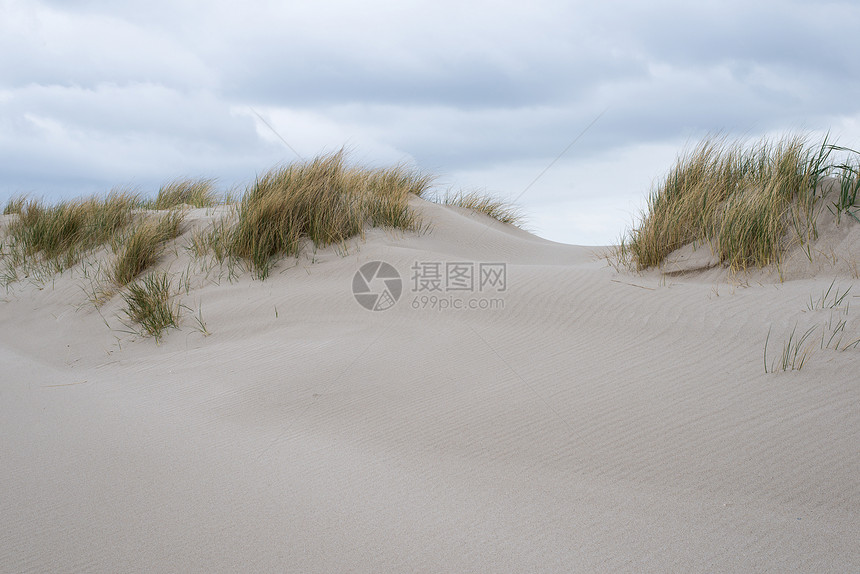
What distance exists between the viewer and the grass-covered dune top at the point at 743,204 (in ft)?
14.9

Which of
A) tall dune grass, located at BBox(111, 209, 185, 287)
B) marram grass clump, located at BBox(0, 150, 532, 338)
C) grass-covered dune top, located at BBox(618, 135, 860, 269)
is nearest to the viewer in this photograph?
grass-covered dune top, located at BBox(618, 135, 860, 269)

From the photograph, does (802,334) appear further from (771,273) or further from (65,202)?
(65,202)

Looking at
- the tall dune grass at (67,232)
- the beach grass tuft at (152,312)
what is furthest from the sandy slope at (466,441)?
the tall dune grass at (67,232)

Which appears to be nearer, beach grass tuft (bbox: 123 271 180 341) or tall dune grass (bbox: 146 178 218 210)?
beach grass tuft (bbox: 123 271 180 341)

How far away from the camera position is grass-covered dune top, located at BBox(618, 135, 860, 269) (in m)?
4.55

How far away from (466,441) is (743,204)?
341 centimetres

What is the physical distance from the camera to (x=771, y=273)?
4.39m

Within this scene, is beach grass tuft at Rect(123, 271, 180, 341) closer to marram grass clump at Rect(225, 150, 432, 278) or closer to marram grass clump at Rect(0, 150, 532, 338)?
marram grass clump at Rect(0, 150, 532, 338)

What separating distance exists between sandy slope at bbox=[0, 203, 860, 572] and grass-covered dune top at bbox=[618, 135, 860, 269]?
29cm

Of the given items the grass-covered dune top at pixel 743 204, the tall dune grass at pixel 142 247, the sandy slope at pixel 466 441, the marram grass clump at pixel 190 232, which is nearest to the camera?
the sandy slope at pixel 466 441

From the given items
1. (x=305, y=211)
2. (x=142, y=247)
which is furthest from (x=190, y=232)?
(x=305, y=211)

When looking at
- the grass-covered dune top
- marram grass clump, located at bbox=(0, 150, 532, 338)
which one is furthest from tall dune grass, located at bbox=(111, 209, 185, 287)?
the grass-covered dune top

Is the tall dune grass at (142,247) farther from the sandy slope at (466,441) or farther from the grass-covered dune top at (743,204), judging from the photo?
the grass-covered dune top at (743,204)

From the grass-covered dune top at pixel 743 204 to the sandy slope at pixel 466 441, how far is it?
0.29m
